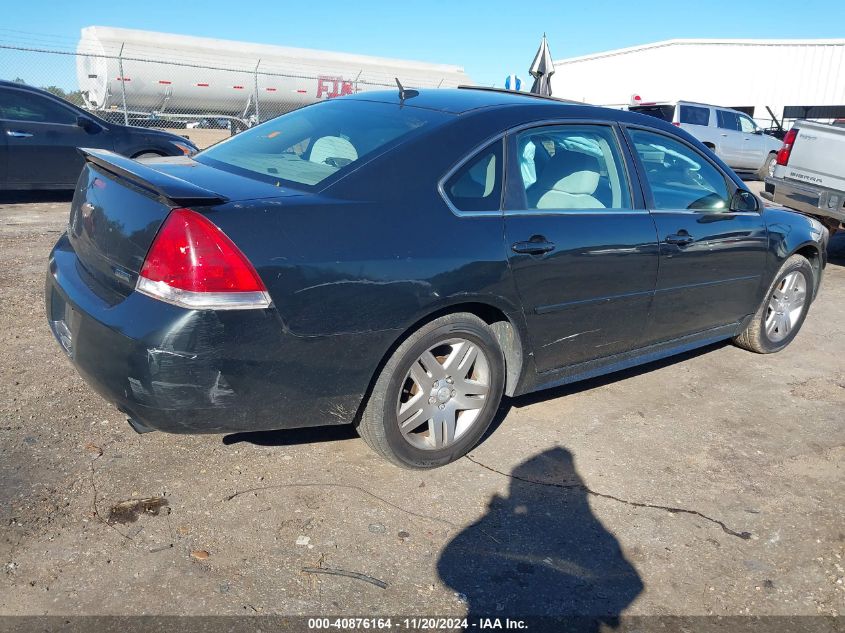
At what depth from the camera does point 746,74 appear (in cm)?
3484

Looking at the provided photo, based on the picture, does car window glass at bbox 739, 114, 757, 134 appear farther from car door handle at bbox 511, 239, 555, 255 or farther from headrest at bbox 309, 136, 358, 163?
headrest at bbox 309, 136, 358, 163

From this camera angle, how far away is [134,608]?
2262 mm

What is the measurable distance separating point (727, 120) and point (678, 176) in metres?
15.5

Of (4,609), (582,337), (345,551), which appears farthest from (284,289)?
(582,337)

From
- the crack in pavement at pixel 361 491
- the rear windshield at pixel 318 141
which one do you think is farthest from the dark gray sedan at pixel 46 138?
the crack in pavement at pixel 361 491

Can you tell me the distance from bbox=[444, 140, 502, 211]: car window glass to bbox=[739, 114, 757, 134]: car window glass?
17.3 metres

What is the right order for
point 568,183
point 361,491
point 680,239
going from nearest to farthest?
point 361,491
point 568,183
point 680,239

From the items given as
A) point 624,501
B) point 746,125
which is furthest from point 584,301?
point 746,125

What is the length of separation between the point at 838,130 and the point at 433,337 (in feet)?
25.1

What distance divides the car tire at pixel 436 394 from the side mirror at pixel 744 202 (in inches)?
81.9

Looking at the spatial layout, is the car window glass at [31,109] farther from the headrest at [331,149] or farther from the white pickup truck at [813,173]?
the white pickup truck at [813,173]

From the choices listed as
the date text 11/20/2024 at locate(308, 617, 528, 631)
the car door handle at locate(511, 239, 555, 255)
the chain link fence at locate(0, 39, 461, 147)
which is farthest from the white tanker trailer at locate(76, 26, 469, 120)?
the date text 11/20/2024 at locate(308, 617, 528, 631)

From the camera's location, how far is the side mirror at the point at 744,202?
4375 millimetres

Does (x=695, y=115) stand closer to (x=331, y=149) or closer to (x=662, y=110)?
(x=662, y=110)
